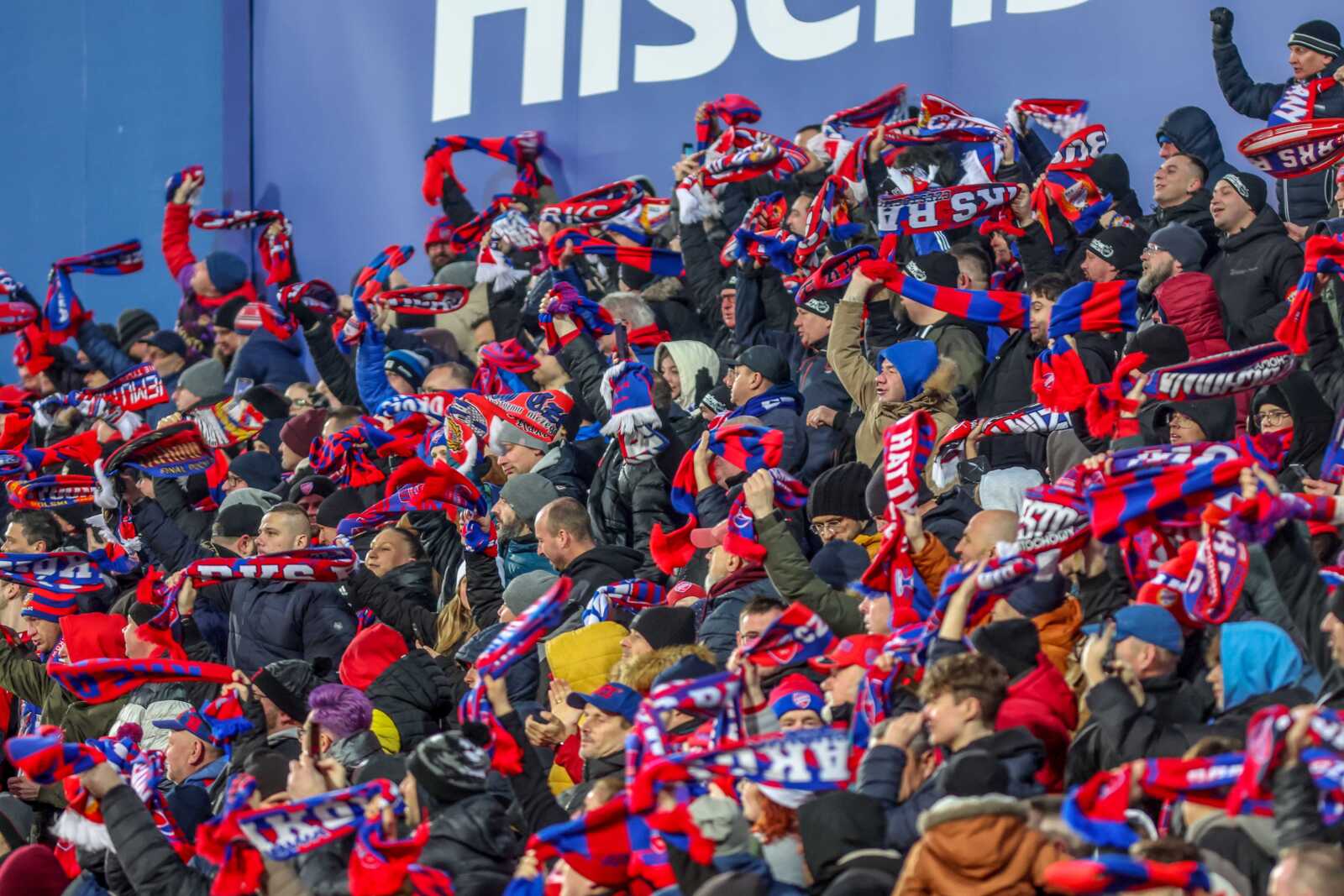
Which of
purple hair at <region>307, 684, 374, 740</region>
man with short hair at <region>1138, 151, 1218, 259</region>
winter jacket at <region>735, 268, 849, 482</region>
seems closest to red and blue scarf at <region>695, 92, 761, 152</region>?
winter jacket at <region>735, 268, 849, 482</region>

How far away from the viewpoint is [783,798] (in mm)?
5090

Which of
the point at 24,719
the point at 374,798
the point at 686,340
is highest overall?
the point at 686,340

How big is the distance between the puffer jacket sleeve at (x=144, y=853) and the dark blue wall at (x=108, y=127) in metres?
9.39

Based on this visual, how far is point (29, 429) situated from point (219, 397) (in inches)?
42.0

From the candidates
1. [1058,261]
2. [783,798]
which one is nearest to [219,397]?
[1058,261]

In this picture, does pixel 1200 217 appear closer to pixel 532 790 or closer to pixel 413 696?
pixel 413 696

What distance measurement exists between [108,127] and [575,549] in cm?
869

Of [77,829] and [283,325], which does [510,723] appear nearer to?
[77,829]

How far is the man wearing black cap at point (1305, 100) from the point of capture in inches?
344

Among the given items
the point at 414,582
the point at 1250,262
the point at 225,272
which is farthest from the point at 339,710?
the point at 225,272

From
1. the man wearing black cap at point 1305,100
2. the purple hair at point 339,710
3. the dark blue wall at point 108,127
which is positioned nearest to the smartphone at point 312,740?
the purple hair at point 339,710

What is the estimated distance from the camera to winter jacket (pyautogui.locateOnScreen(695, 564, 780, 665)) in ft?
22.4

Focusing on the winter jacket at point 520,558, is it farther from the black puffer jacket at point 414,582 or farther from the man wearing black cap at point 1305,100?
the man wearing black cap at point 1305,100

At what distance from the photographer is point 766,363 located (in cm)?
834
